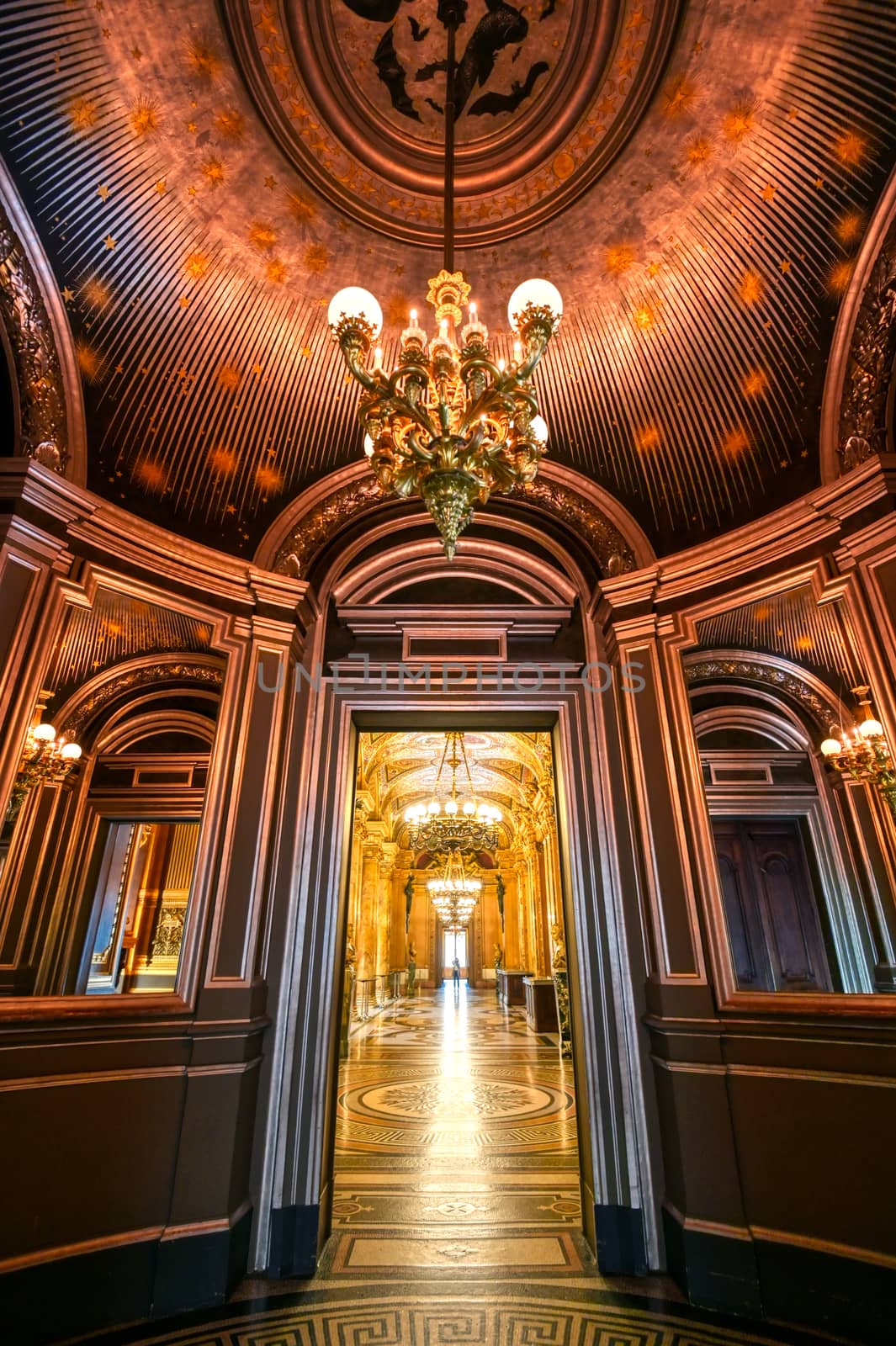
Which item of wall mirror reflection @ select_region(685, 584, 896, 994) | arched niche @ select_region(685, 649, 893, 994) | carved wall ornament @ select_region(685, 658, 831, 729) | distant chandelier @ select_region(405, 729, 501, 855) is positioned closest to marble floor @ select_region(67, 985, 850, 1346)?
wall mirror reflection @ select_region(685, 584, 896, 994)

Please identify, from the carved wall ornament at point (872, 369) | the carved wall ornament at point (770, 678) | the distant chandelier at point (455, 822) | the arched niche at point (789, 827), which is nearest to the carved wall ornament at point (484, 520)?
the carved wall ornament at point (872, 369)

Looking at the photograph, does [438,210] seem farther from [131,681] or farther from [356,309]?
[131,681]

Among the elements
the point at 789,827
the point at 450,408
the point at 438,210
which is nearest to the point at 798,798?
the point at 789,827

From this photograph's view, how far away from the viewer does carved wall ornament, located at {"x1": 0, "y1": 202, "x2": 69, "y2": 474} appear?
3490mm

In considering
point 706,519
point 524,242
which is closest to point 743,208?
point 524,242

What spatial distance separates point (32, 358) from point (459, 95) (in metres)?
2.91

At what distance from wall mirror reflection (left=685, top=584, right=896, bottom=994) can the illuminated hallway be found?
2.70 metres

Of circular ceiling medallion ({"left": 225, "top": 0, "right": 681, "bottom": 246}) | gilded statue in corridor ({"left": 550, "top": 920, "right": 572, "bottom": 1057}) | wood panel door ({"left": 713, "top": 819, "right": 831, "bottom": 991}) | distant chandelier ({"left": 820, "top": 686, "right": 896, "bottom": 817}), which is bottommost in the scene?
gilded statue in corridor ({"left": 550, "top": 920, "right": 572, "bottom": 1057})

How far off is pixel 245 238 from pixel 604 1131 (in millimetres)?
6012

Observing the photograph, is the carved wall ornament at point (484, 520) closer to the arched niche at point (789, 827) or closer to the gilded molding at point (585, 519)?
the gilded molding at point (585, 519)

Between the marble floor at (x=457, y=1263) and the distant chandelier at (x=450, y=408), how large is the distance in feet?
12.0

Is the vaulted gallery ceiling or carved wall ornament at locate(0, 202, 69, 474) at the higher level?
the vaulted gallery ceiling
